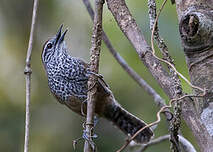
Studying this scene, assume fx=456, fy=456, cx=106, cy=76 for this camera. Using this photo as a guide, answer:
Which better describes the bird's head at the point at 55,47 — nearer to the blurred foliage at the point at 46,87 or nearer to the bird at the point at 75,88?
the bird at the point at 75,88

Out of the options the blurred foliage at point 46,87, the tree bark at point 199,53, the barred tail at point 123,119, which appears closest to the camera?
the tree bark at point 199,53

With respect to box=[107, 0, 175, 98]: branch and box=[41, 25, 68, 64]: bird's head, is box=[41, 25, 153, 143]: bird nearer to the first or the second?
box=[41, 25, 68, 64]: bird's head

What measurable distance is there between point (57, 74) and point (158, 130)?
1.16 m

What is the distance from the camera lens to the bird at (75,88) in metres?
3.63

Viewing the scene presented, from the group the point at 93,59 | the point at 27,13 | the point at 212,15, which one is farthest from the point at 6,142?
the point at 212,15

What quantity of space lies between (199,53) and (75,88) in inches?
77.9

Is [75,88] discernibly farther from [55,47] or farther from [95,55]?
[95,55]

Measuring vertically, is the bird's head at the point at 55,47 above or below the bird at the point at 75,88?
above

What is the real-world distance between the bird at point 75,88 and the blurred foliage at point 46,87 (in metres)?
0.56

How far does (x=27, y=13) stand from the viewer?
5.71 metres

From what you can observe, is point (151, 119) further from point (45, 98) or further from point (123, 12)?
point (123, 12)

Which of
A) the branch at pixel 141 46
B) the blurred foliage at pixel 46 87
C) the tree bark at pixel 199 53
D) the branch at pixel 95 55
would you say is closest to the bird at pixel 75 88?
the blurred foliage at pixel 46 87

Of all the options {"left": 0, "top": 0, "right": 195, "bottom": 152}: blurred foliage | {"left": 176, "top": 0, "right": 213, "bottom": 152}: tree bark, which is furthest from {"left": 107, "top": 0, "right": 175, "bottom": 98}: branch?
{"left": 0, "top": 0, "right": 195, "bottom": 152}: blurred foliage

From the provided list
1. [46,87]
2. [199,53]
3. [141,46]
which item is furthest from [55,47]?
[199,53]
